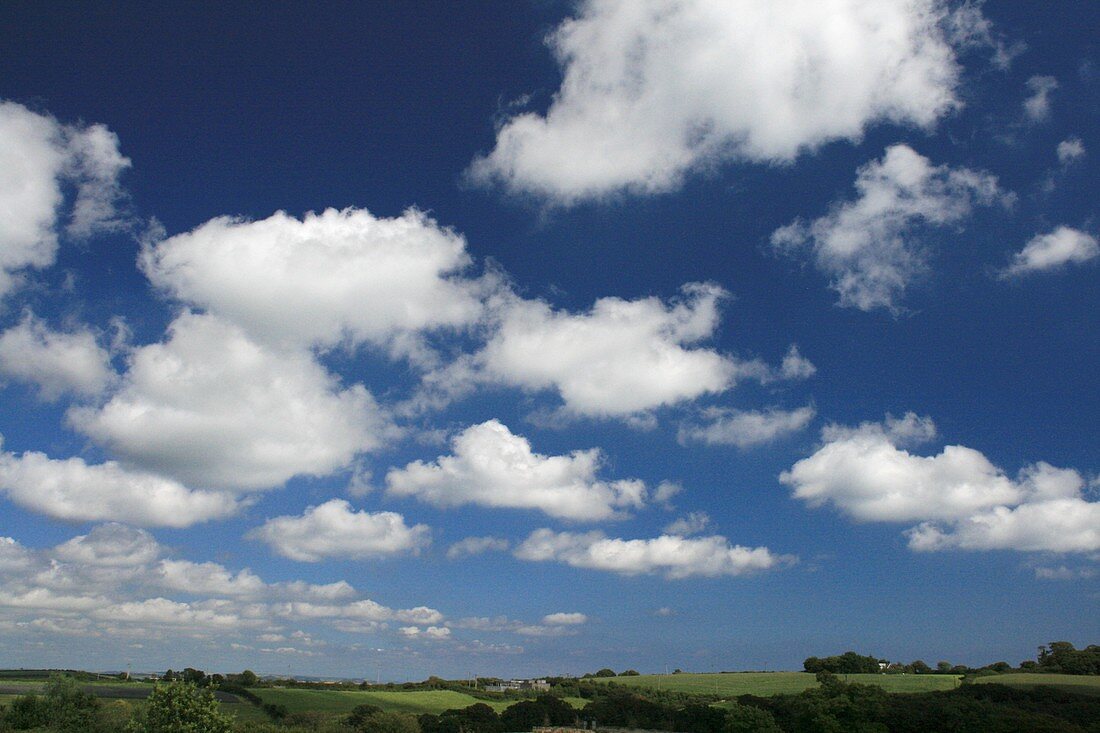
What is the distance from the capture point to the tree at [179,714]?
185 feet

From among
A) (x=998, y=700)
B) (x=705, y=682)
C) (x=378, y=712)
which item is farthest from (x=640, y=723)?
(x=705, y=682)

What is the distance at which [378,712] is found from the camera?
103750 mm

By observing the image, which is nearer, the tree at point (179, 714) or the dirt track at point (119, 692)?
the tree at point (179, 714)

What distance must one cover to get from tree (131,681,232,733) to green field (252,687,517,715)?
61357 millimetres

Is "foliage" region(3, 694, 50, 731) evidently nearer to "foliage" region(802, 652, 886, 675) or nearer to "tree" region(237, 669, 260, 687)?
"tree" region(237, 669, 260, 687)

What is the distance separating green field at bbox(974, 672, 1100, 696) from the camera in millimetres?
105625

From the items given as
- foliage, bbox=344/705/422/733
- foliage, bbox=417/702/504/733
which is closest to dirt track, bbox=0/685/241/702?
foliage, bbox=344/705/422/733

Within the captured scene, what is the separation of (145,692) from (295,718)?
45540mm

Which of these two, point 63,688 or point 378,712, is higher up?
point 63,688

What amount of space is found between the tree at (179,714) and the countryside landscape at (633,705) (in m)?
0.08

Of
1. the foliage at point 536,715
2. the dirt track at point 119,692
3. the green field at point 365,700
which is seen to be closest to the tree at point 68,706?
the green field at point 365,700

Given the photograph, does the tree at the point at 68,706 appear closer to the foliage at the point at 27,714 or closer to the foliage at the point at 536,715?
the foliage at the point at 27,714

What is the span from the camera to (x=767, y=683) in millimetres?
145750

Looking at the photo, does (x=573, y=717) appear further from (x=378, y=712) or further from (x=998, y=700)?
(x=998, y=700)
